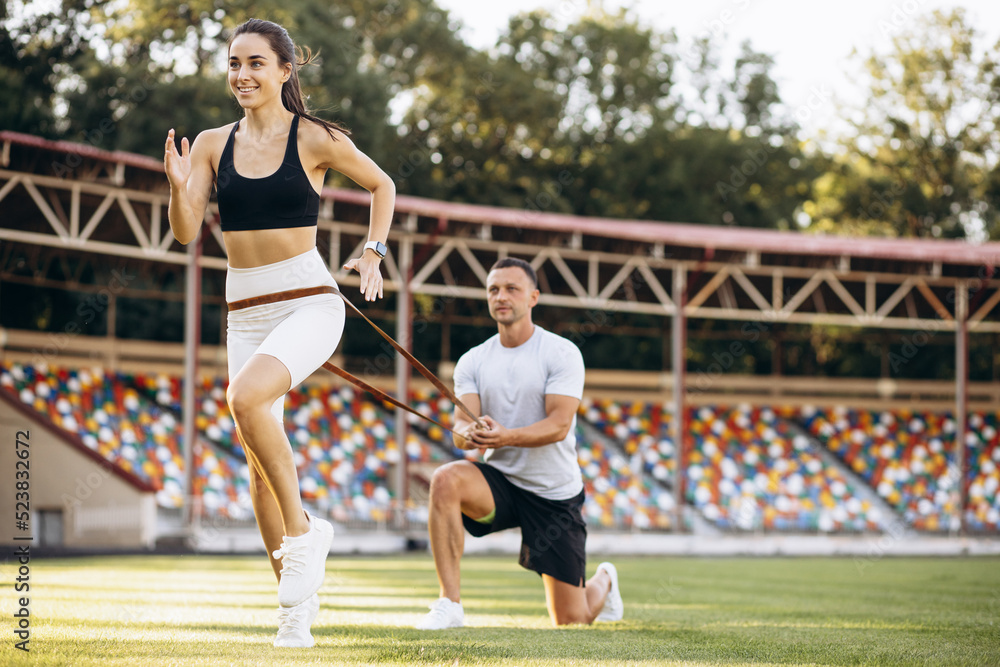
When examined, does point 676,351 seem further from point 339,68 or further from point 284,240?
point 284,240

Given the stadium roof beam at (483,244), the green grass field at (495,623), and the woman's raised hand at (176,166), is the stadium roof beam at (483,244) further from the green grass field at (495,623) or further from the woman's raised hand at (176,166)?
the woman's raised hand at (176,166)

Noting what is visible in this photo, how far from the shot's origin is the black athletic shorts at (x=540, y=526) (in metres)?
5.82

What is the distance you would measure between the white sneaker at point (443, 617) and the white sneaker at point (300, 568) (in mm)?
998

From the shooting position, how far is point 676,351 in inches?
925

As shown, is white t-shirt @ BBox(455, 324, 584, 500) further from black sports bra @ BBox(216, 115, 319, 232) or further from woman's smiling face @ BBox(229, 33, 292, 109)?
woman's smiling face @ BBox(229, 33, 292, 109)

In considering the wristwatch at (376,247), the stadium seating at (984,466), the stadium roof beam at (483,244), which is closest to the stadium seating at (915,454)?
the stadium seating at (984,466)

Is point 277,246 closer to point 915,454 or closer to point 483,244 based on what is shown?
point 483,244

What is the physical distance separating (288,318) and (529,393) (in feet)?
5.90

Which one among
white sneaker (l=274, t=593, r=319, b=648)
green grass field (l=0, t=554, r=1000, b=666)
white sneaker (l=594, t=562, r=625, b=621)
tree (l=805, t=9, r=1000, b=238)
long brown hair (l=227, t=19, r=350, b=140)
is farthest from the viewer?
tree (l=805, t=9, r=1000, b=238)

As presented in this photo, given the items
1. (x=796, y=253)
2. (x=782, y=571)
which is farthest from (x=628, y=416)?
(x=782, y=571)

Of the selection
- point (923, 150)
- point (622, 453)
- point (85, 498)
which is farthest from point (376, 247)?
point (923, 150)

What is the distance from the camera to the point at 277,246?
4367 millimetres

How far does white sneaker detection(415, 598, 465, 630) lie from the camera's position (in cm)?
515

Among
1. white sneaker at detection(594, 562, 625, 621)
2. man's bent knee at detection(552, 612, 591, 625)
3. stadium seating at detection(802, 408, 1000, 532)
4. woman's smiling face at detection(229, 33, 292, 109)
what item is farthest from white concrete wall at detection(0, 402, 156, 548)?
stadium seating at detection(802, 408, 1000, 532)
